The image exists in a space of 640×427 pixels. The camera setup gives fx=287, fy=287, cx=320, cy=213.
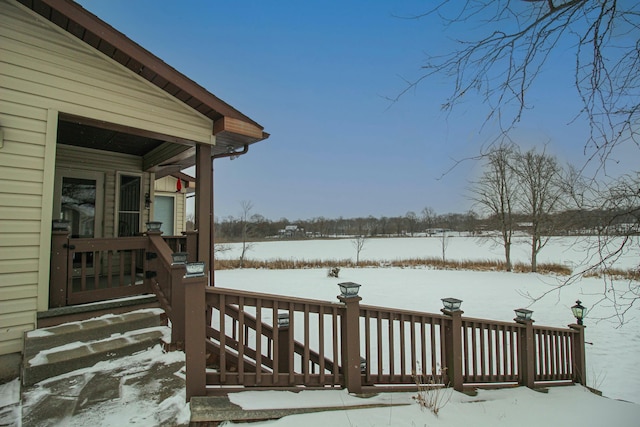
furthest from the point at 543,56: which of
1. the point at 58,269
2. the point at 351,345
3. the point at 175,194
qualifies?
the point at 175,194

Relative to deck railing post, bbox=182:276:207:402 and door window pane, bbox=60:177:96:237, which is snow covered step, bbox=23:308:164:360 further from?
door window pane, bbox=60:177:96:237

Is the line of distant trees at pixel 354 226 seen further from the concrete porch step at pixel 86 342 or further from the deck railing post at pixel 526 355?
the concrete porch step at pixel 86 342

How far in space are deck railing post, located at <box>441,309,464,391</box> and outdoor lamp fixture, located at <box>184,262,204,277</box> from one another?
8.43 ft

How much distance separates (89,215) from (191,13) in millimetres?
5092

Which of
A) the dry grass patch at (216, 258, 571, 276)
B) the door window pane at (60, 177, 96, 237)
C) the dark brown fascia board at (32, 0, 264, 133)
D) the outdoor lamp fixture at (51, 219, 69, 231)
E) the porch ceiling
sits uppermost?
the dark brown fascia board at (32, 0, 264, 133)

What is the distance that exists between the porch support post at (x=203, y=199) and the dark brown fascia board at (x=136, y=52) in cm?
66

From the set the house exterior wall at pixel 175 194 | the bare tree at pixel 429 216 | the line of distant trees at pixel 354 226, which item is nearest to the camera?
the house exterior wall at pixel 175 194

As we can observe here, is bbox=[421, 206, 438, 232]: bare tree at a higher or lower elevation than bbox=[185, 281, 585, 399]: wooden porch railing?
higher

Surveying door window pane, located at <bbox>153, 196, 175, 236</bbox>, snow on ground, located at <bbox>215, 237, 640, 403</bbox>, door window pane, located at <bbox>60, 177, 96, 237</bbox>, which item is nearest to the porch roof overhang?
door window pane, located at <bbox>60, 177, 96, 237</bbox>

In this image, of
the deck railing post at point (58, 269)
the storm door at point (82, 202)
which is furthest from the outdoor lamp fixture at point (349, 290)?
the storm door at point (82, 202)

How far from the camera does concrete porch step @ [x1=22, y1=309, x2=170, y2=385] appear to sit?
2.52 metres

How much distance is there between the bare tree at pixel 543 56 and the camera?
185 cm

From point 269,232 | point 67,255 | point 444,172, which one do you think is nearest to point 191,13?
point 67,255

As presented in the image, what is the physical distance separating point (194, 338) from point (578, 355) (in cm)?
595
